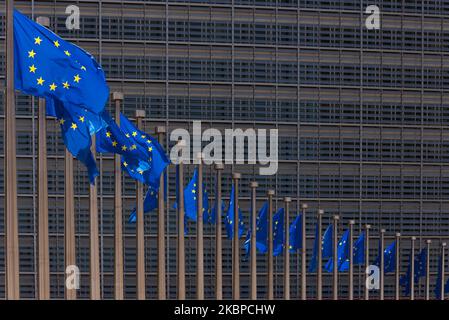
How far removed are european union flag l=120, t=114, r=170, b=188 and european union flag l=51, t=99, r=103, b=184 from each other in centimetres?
600

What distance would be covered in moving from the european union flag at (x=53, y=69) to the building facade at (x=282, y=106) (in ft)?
242

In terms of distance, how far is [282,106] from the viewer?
101625mm

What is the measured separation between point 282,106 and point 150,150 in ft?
230

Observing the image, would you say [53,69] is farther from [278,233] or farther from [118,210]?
[278,233]

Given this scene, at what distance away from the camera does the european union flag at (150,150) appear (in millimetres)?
30891

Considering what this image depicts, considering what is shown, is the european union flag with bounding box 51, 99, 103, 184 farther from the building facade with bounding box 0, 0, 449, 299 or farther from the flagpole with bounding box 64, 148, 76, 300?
the building facade with bounding box 0, 0, 449, 299

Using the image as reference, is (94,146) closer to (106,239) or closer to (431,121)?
(106,239)

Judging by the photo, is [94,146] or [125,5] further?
[125,5]

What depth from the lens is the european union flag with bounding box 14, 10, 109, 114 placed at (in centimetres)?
2219

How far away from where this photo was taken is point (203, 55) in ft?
327

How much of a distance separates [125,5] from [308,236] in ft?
101
